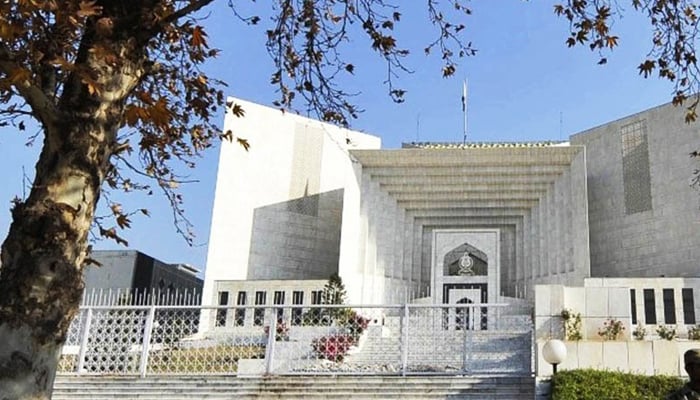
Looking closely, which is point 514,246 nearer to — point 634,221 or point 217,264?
point 634,221

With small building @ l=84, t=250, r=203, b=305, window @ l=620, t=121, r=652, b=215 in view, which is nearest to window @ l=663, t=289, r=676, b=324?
window @ l=620, t=121, r=652, b=215

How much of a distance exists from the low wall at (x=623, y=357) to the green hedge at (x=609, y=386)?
1.59 ft

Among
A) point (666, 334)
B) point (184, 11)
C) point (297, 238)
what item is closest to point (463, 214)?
point (297, 238)

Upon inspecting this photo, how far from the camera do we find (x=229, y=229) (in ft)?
78.9

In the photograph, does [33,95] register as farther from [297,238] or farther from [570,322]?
[297,238]

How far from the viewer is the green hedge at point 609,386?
7.07 meters

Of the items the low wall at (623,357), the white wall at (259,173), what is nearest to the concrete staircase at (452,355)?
the low wall at (623,357)

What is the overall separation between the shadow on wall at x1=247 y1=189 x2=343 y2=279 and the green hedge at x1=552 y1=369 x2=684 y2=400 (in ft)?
58.5

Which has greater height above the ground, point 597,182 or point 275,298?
point 597,182

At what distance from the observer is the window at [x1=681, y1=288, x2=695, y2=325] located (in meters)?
19.4

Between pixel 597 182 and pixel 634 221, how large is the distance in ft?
7.68

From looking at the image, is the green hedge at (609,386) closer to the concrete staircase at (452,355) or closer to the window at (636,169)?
the concrete staircase at (452,355)

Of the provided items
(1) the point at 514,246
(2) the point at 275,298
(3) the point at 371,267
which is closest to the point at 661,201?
(1) the point at 514,246

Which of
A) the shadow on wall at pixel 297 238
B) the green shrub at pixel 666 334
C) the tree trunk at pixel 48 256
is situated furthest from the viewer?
the shadow on wall at pixel 297 238
